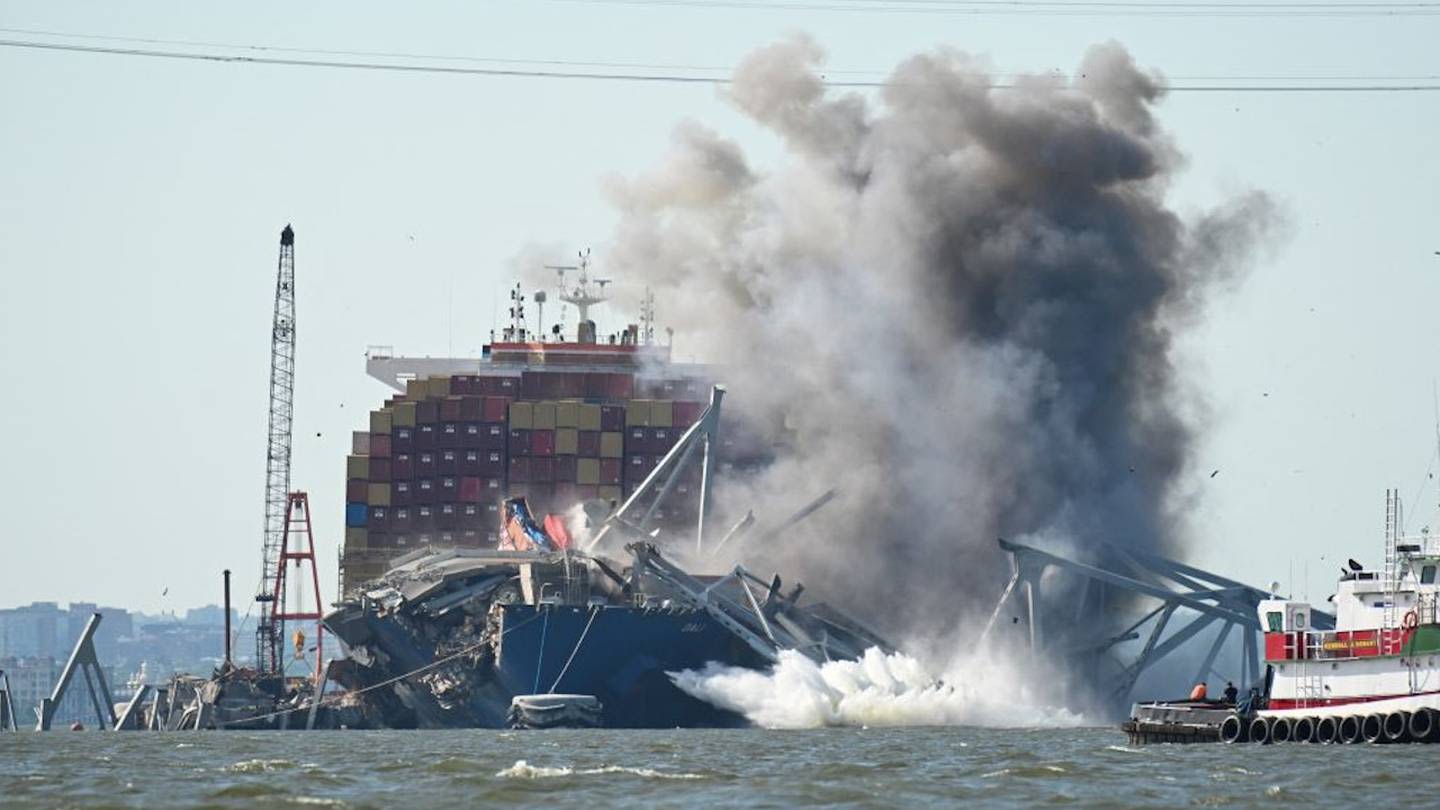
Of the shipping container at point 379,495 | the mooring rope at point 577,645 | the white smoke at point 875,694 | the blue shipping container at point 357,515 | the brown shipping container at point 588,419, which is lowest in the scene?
the white smoke at point 875,694

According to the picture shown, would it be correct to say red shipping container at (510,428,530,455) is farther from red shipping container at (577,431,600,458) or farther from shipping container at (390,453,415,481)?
shipping container at (390,453,415,481)

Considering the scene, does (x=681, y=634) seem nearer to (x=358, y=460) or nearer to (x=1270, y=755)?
(x=1270, y=755)

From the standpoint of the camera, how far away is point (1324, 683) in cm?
8606

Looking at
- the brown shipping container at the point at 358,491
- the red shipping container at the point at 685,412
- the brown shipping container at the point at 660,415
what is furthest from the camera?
the brown shipping container at the point at 358,491

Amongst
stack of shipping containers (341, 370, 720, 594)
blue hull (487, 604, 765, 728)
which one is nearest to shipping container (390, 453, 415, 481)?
stack of shipping containers (341, 370, 720, 594)

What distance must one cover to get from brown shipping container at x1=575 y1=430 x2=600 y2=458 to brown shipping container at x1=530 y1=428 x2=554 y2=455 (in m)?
1.60

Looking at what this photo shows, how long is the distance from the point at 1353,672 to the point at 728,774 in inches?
863

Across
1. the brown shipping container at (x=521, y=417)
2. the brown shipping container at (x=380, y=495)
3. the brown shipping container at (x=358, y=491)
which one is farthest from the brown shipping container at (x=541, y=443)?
the brown shipping container at (x=358, y=491)

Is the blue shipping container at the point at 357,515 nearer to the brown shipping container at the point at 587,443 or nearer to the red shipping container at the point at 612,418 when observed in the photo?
the brown shipping container at the point at 587,443

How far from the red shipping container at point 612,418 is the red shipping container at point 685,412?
11.2ft

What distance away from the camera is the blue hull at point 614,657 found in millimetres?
118000

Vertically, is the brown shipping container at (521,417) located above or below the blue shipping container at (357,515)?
above

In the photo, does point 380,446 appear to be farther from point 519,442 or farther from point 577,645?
point 577,645

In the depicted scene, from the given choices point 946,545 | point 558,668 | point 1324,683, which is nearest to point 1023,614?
point 946,545
